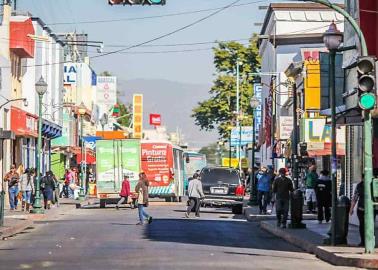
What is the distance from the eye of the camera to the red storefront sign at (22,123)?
5166cm

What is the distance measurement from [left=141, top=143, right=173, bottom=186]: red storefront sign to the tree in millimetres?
45906

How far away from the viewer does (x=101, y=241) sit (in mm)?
27219

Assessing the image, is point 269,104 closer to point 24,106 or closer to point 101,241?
point 24,106

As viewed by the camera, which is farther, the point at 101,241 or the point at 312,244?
the point at 101,241

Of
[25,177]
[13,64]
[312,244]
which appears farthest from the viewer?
[13,64]

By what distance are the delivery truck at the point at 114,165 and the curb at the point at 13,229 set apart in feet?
50.6

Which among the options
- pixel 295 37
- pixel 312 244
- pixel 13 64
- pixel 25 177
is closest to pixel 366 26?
pixel 312 244

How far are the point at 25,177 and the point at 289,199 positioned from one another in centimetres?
1607

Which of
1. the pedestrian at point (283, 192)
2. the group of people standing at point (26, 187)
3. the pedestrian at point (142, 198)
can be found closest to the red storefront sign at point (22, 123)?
the group of people standing at point (26, 187)

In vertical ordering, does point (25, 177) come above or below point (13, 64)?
below

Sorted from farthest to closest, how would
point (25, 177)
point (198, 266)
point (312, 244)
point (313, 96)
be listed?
point (313, 96) < point (25, 177) < point (312, 244) < point (198, 266)

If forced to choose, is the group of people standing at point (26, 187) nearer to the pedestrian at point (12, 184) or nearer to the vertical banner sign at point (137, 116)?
the pedestrian at point (12, 184)

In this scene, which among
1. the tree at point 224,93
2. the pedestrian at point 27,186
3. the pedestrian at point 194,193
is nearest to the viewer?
the pedestrian at point 194,193

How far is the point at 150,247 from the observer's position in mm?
24828
